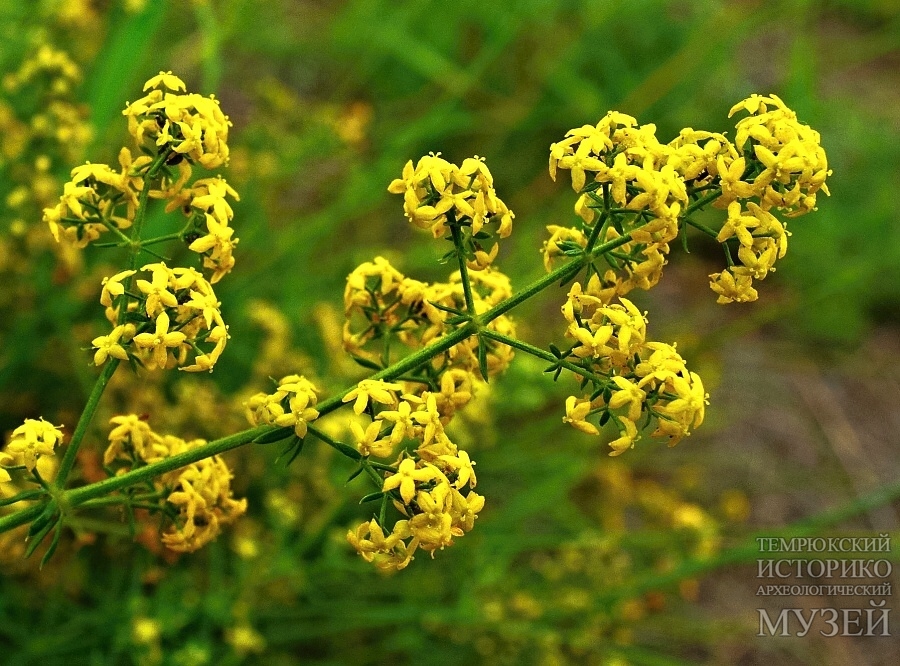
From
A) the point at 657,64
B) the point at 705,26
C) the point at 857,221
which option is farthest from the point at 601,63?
the point at 857,221

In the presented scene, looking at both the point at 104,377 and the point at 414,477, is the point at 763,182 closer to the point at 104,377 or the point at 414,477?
the point at 414,477

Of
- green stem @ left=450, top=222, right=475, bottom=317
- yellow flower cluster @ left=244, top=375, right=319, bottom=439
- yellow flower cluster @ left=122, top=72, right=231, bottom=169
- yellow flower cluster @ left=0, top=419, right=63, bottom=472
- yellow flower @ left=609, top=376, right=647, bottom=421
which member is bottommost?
yellow flower cluster @ left=0, top=419, right=63, bottom=472

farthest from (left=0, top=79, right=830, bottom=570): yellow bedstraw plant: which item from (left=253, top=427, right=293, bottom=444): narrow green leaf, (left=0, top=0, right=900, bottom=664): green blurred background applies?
(left=0, top=0, right=900, bottom=664): green blurred background

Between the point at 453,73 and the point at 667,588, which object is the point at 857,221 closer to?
the point at 453,73

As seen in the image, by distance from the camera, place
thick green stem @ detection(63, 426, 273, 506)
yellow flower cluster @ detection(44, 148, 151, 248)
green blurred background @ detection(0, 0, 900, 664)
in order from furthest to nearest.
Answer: green blurred background @ detection(0, 0, 900, 664) → yellow flower cluster @ detection(44, 148, 151, 248) → thick green stem @ detection(63, 426, 273, 506)

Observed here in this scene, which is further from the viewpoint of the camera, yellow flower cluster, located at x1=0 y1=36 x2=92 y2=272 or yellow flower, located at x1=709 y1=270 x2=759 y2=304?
yellow flower cluster, located at x1=0 y1=36 x2=92 y2=272

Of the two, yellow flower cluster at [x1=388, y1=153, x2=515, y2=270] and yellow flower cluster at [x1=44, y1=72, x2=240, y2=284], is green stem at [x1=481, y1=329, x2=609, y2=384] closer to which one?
yellow flower cluster at [x1=388, y1=153, x2=515, y2=270]

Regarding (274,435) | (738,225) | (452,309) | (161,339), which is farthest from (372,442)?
(738,225)
